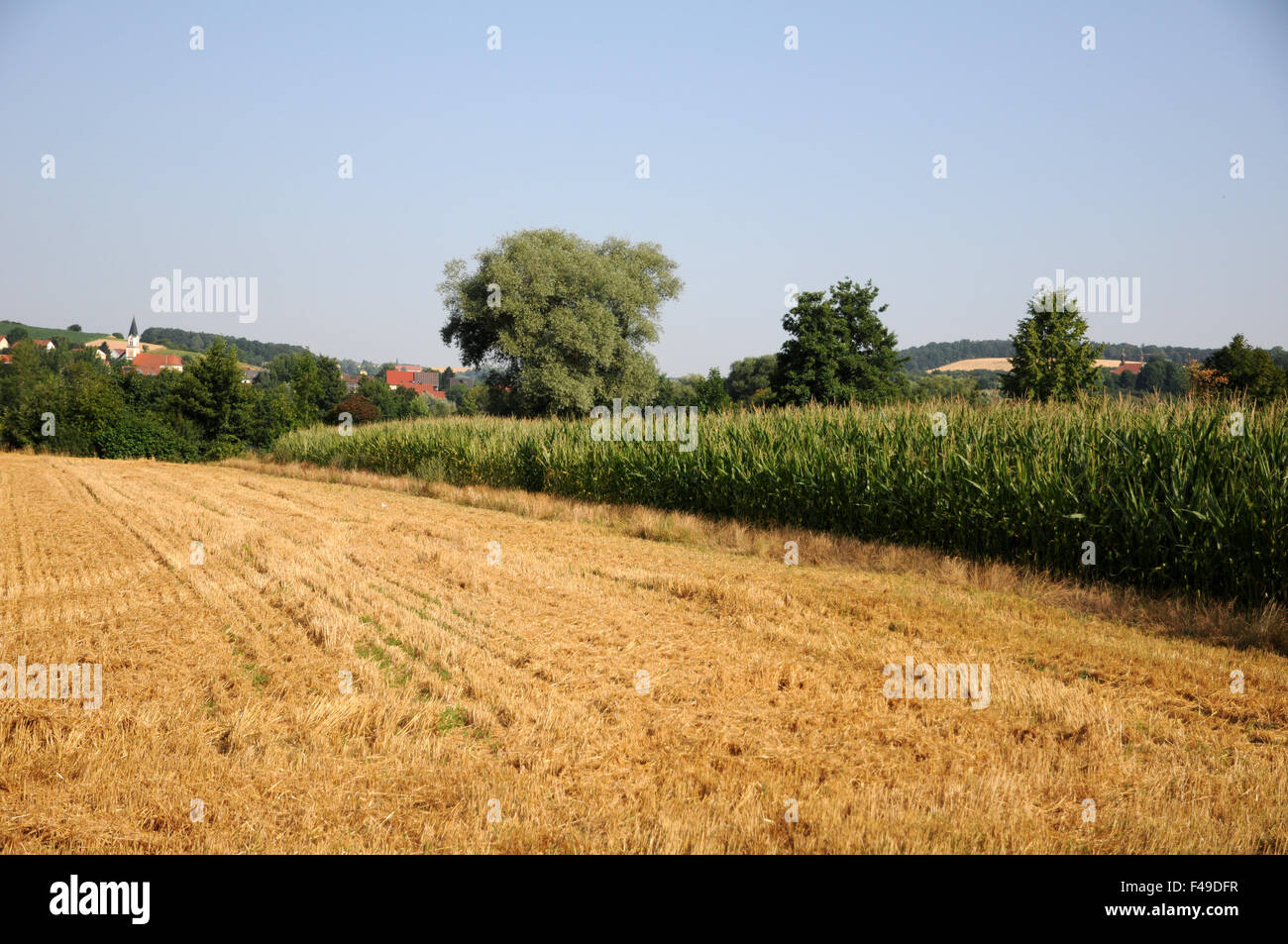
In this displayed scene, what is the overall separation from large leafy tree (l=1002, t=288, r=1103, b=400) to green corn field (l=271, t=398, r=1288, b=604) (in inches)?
1072

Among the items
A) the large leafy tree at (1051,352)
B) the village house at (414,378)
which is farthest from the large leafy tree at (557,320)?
the village house at (414,378)

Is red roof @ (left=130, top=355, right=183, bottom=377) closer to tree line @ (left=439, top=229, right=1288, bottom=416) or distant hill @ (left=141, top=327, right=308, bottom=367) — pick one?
distant hill @ (left=141, top=327, right=308, bottom=367)

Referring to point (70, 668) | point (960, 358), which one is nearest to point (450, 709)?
point (70, 668)

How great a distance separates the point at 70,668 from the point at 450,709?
10.0 feet

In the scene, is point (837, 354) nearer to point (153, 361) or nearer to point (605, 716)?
point (605, 716)

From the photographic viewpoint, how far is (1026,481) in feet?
35.4

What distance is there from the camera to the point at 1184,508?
358 inches

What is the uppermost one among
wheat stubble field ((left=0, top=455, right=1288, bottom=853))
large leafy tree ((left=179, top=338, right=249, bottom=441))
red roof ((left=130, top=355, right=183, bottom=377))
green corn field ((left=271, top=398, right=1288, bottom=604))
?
red roof ((left=130, top=355, right=183, bottom=377))

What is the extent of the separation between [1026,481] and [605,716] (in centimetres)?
769

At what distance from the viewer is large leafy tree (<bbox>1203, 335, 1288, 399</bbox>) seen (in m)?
33.3

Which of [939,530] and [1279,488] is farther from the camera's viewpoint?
[939,530]

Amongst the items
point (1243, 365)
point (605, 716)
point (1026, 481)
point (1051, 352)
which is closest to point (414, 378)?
point (1051, 352)

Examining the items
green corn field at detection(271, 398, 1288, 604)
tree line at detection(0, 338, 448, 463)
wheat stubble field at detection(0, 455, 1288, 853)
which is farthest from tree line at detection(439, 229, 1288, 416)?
wheat stubble field at detection(0, 455, 1288, 853)
